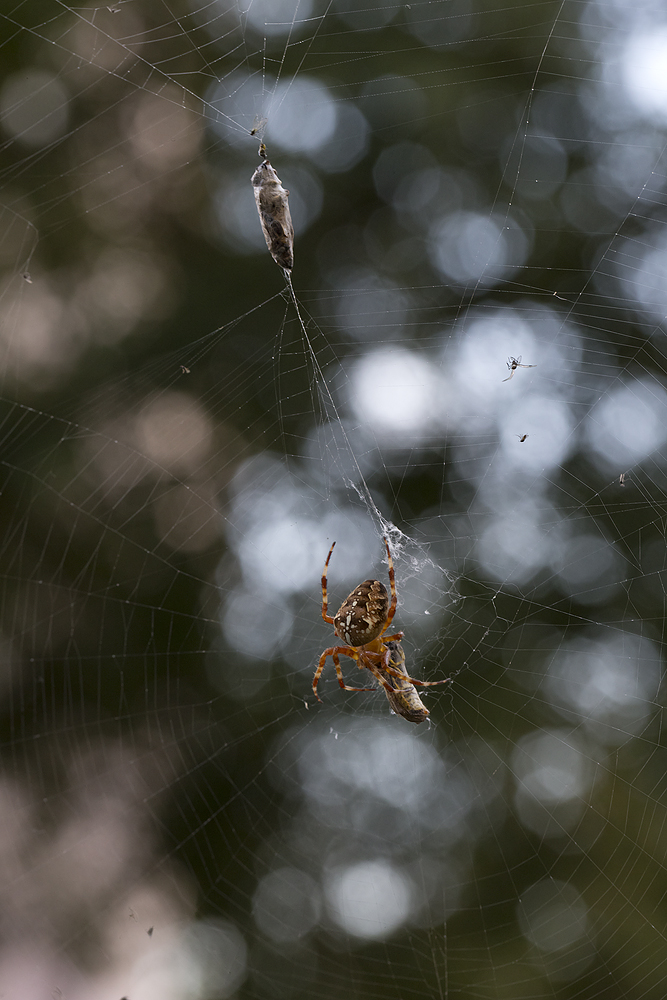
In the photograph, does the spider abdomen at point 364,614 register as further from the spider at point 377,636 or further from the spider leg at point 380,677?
the spider leg at point 380,677

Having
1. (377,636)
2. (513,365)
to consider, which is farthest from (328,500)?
(513,365)

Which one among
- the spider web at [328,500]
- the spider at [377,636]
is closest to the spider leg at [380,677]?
the spider at [377,636]

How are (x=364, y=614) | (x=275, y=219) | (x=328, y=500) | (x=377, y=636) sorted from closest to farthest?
1. (x=275, y=219)
2. (x=364, y=614)
3. (x=377, y=636)
4. (x=328, y=500)

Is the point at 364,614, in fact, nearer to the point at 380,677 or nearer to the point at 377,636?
the point at 377,636

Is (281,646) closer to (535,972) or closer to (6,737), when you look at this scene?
(6,737)

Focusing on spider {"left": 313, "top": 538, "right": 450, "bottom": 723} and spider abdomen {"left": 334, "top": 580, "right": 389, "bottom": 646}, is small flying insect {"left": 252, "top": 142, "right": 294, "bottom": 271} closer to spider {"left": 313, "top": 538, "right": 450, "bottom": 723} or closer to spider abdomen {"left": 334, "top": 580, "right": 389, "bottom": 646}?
spider {"left": 313, "top": 538, "right": 450, "bottom": 723}

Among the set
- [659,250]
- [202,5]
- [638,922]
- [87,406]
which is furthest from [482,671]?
[202,5]

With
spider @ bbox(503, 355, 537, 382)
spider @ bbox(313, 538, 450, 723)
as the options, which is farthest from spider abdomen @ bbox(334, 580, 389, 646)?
spider @ bbox(503, 355, 537, 382)
